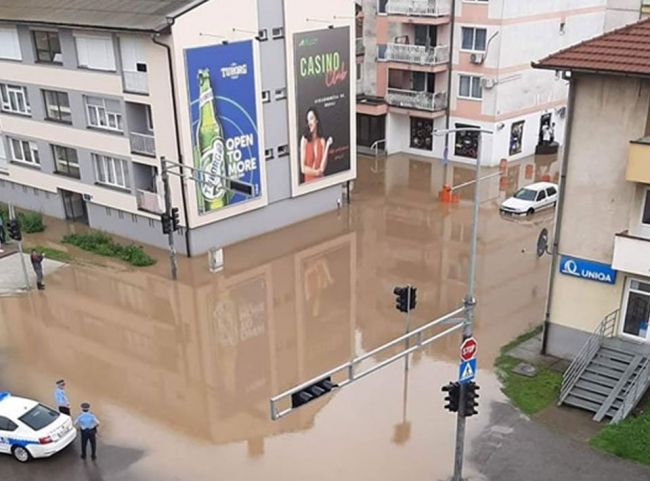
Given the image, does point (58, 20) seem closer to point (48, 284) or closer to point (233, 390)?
point (48, 284)

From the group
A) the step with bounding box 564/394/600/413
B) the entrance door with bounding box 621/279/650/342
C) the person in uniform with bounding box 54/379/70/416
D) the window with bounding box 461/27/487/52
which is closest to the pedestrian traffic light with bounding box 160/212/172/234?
the person in uniform with bounding box 54/379/70/416

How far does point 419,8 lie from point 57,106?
20.8 meters

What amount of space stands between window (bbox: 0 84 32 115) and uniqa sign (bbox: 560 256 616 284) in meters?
25.4

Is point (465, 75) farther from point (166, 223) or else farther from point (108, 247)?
point (108, 247)

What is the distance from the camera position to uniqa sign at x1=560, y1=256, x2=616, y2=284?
21.1 metres

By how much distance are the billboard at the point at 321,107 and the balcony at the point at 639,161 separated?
16.7 metres

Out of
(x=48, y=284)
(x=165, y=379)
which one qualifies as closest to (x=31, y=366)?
(x=165, y=379)

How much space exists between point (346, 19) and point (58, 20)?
40.6 ft

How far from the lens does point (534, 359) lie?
2273cm

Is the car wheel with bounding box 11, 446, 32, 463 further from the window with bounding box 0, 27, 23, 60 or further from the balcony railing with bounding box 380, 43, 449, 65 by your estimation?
the balcony railing with bounding box 380, 43, 449, 65

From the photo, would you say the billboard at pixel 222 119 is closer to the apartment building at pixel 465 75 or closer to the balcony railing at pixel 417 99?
the balcony railing at pixel 417 99

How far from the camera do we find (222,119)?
30.2 m

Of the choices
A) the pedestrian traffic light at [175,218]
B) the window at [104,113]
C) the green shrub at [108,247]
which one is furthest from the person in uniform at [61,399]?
the window at [104,113]

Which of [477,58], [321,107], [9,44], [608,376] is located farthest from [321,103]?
[608,376]
